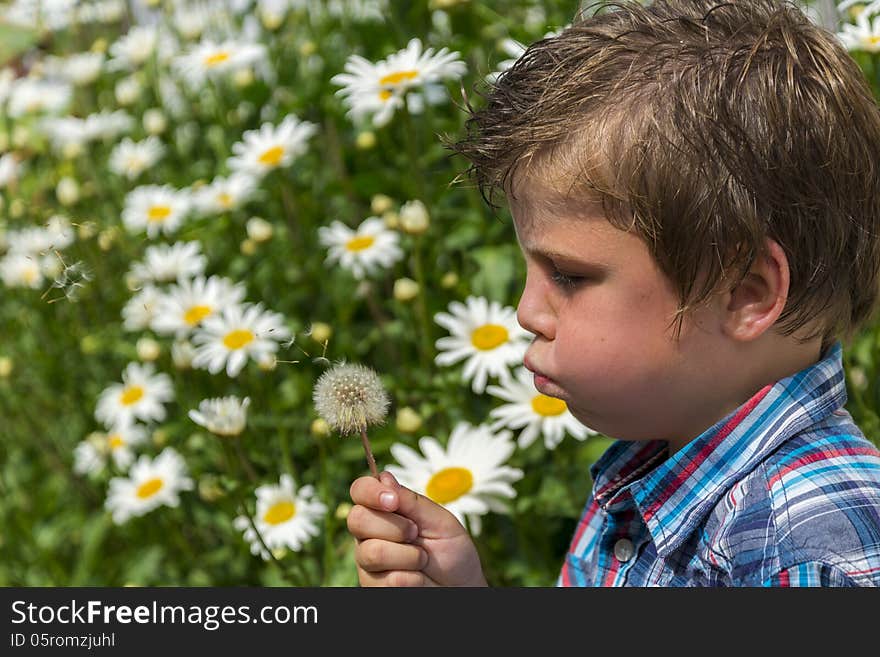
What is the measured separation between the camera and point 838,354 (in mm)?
962

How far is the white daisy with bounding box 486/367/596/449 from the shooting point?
53.6 inches

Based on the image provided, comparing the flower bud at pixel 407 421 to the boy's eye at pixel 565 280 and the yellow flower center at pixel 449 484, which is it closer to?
the yellow flower center at pixel 449 484

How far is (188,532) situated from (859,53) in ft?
4.15

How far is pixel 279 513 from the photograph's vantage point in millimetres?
1478

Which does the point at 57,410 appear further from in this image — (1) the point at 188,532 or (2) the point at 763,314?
(2) the point at 763,314

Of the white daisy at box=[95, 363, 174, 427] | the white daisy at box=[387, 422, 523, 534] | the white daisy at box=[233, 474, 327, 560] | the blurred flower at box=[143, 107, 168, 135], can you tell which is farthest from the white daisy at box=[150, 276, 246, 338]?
the blurred flower at box=[143, 107, 168, 135]

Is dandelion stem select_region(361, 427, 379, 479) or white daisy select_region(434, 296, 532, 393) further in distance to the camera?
white daisy select_region(434, 296, 532, 393)

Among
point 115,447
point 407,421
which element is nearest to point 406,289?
point 407,421

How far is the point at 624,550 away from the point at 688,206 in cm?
36

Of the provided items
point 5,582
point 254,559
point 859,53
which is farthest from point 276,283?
point 859,53

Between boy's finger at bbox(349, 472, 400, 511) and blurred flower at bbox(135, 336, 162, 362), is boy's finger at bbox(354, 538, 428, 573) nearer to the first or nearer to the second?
boy's finger at bbox(349, 472, 400, 511)

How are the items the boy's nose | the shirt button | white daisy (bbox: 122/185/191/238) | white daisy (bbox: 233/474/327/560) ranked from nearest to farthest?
the boy's nose
the shirt button
white daisy (bbox: 233/474/327/560)
white daisy (bbox: 122/185/191/238)

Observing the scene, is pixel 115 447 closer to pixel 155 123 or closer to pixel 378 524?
pixel 155 123

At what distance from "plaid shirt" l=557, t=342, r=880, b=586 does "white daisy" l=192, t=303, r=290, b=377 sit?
69 cm
